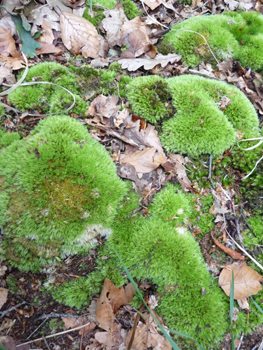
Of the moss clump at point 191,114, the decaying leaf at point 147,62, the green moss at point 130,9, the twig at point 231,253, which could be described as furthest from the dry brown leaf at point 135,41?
the twig at point 231,253

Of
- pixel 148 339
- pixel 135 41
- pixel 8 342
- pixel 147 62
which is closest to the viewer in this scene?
pixel 8 342

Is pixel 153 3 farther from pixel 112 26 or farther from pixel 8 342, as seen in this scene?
pixel 8 342

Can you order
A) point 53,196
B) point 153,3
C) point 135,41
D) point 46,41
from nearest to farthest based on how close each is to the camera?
point 53,196
point 46,41
point 135,41
point 153,3

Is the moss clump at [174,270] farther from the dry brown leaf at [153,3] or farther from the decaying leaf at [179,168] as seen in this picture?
the dry brown leaf at [153,3]

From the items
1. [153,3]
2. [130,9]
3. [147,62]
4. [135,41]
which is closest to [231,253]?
[147,62]

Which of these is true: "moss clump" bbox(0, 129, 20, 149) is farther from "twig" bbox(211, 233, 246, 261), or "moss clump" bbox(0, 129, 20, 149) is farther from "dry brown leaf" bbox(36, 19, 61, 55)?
"twig" bbox(211, 233, 246, 261)

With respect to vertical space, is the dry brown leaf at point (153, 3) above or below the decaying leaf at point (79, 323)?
above
